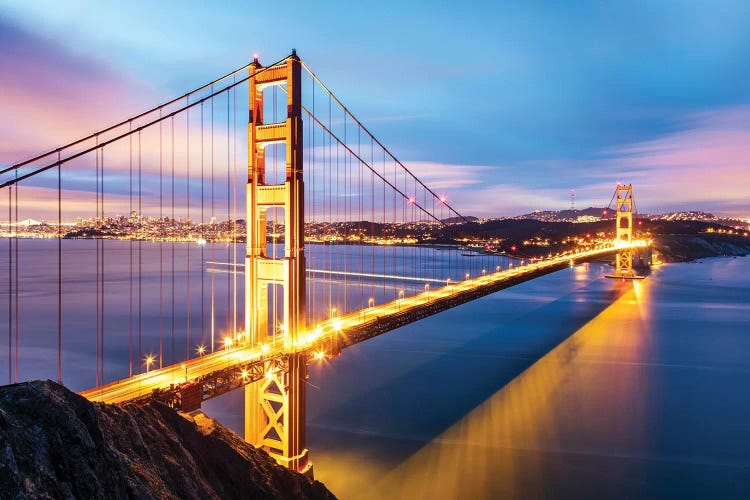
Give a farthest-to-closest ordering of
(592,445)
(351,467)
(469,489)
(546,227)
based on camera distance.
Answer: (546,227)
(592,445)
(351,467)
(469,489)

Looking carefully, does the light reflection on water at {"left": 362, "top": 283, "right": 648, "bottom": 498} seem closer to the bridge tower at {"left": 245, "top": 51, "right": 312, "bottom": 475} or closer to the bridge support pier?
the bridge support pier

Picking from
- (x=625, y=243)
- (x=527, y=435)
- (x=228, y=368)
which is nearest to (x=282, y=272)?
(x=228, y=368)

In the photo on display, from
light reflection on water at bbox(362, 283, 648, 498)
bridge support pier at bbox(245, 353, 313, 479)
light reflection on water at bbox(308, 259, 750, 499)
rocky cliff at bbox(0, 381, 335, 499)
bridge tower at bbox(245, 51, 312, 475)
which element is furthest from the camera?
light reflection on water at bbox(308, 259, 750, 499)

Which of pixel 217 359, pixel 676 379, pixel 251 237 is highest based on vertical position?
pixel 251 237

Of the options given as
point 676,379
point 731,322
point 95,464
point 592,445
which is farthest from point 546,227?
point 95,464

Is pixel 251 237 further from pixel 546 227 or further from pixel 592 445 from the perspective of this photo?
pixel 546 227

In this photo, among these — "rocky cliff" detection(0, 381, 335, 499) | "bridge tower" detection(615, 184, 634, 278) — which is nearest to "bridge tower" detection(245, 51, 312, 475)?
"rocky cliff" detection(0, 381, 335, 499)

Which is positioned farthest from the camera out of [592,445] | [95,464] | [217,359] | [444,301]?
[444,301]
